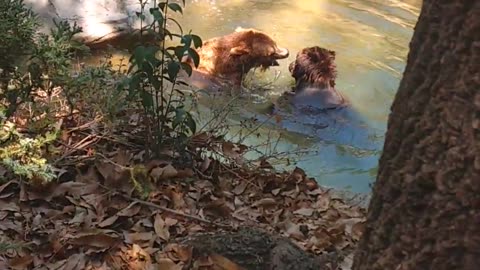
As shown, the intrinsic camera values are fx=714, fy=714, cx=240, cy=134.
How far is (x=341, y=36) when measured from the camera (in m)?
8.73

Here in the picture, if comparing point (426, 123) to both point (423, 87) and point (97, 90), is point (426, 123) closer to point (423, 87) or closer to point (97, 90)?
point (423, 87)

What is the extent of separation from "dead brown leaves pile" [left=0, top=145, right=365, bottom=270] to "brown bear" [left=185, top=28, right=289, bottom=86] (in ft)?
9.17

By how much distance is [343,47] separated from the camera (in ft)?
27.7

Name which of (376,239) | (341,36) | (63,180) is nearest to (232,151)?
(63,180)

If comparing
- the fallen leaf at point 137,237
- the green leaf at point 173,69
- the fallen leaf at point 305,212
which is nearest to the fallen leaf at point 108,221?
the fallen leaf at point 137,237

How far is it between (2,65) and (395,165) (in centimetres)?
234

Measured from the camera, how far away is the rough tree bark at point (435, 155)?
4.11ft

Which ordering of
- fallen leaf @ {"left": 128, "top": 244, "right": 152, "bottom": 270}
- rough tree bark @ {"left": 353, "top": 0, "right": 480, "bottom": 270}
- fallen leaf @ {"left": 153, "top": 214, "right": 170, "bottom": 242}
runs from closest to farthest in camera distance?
rough tree bark @ {"left": 353, "top": 0, "right": 480, "bottom": 270}, fallen leaf @ {"left": 128, "top": 244, "right": 152, "bottom": 270}, fallen leaf @ {"left": 153, "top": 214, "right": 170, "bottom": 242}

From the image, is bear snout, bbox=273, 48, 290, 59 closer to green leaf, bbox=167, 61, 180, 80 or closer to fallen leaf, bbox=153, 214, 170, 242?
green leaf, bbox=167, 61, 180, 80

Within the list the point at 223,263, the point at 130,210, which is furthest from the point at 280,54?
the point at 223,263

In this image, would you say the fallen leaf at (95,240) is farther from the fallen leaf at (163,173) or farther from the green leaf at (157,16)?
the green leaf at (157,16)

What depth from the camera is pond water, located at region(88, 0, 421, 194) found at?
219 inches

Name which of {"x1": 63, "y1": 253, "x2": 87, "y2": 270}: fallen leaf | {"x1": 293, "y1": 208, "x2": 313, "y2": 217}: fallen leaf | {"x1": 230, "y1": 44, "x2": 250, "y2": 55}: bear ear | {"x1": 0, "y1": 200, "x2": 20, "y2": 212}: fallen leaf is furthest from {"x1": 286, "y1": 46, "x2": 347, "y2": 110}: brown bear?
{"x1": 63, "y1": 253, "x2": 87, "y2": 270}: fallen leaf

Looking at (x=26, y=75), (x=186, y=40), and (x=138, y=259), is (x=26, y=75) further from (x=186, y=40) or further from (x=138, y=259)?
(x=138, y=259)
